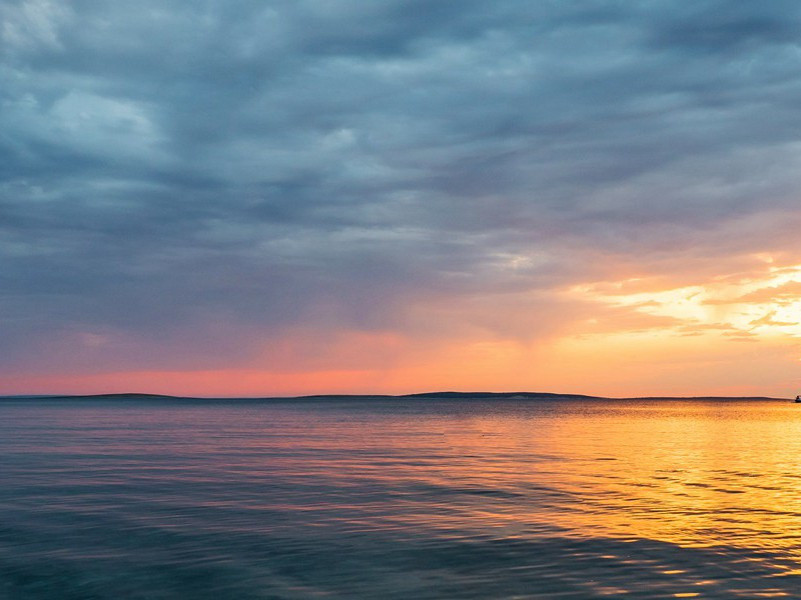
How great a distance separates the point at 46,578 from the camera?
58.1 feet

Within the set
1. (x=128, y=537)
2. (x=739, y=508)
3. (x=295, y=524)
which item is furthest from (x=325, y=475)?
(x=739, y=508)

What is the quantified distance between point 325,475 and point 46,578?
70.9 feet

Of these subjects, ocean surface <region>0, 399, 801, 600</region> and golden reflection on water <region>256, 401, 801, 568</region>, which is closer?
ocean surface <region>0, 399, 801, 600</region>

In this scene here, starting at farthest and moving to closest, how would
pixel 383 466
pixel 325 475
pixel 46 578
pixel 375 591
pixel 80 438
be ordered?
pixel 80 438 → pixel 383 466 → pixel 325 475 → pixel 46 578 → pixel 375 591

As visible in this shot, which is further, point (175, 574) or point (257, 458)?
point (257, 458)

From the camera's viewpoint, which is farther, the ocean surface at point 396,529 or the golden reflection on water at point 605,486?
the golden reflection on water at point 605,486

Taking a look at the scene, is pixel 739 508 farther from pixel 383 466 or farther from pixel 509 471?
pixel 383 466

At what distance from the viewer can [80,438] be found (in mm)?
71125

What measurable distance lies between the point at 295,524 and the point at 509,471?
1904cm

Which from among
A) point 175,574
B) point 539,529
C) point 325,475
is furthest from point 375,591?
point 325,475

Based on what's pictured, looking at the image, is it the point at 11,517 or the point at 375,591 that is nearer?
the point at 375,591

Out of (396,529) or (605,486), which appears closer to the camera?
(396,529)

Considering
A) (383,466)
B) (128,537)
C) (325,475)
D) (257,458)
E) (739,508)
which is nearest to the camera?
(128,537)

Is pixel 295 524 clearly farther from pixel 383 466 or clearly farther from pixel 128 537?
pixel 383 466
